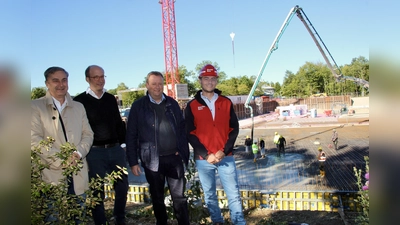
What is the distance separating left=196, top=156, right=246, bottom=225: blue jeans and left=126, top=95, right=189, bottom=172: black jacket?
0.25 metres

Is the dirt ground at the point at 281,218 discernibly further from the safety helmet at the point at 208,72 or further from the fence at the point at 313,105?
the fence at the point at 313,105

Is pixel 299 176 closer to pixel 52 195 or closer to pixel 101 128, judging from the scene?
pixel 101 128

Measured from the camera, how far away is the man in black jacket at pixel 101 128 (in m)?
2.98

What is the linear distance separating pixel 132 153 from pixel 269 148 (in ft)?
56.4

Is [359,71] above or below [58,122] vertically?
above

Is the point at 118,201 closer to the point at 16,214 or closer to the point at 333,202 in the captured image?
the point at 16,214

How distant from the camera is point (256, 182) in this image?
10680 millimetres

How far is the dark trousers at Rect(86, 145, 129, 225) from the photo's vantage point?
296 cm

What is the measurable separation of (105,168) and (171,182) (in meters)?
0.73

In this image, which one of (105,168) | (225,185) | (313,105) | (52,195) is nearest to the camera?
(52,195)

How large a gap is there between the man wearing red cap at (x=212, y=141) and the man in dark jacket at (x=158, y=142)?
0.15 m

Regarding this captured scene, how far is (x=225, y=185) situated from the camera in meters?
2.95

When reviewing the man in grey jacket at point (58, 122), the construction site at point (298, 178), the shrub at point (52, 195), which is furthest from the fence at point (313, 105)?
the shrub at point (52, 195)

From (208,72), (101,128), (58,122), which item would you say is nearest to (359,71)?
(208,72)
